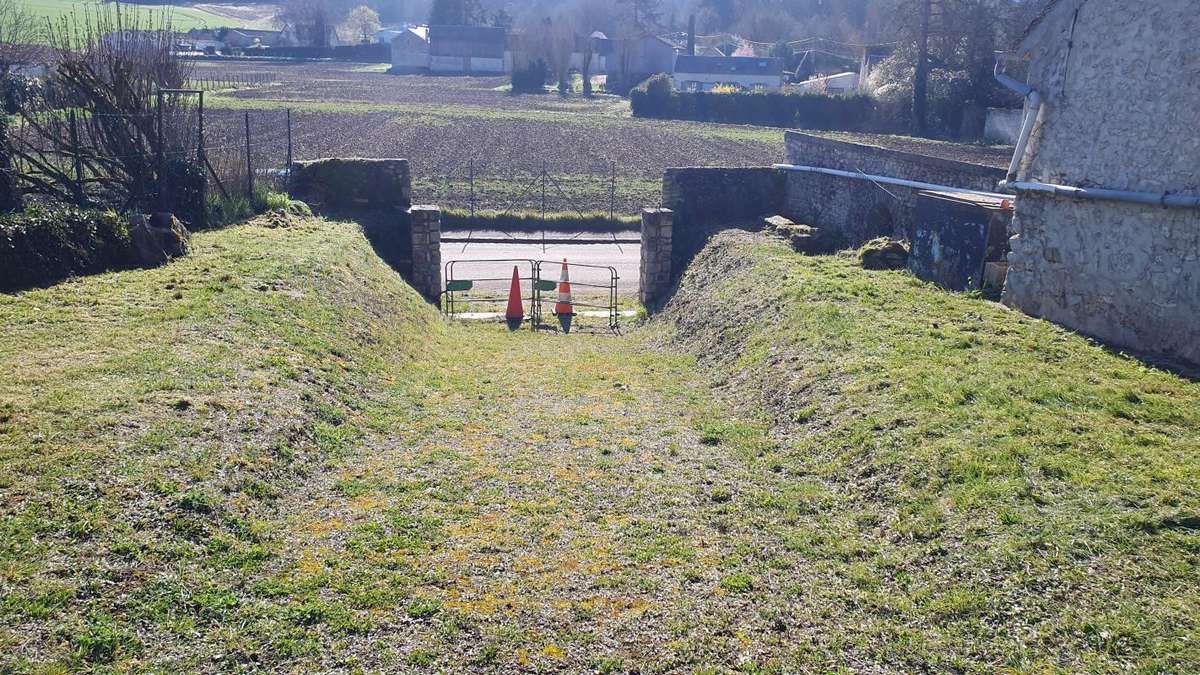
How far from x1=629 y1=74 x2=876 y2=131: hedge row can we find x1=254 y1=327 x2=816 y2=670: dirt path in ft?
165

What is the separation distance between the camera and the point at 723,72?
81125 mm

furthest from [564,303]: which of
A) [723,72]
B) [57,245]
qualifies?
[723,72]

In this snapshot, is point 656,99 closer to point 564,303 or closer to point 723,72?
point 723,72

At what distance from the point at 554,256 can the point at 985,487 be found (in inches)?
753

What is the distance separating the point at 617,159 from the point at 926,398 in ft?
114

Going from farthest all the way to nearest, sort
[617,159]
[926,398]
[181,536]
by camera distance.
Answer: [617,159] → [926,398] → [181,536]

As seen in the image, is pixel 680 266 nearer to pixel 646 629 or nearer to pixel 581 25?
pixel 646 629

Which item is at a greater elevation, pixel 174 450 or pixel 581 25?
pixel 581 25

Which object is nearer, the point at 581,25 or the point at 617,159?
the point at 617,159

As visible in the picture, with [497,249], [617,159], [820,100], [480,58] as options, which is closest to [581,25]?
[480,58]

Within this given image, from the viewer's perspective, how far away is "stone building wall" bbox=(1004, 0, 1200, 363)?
9359 millimetres

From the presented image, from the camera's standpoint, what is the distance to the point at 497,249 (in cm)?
→ 2633

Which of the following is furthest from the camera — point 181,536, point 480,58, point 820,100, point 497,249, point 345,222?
point 480,58

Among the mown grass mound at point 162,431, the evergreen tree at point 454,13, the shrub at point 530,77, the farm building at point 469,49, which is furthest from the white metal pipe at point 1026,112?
the evergreen tree at point 454,13
